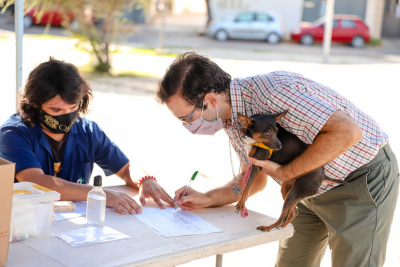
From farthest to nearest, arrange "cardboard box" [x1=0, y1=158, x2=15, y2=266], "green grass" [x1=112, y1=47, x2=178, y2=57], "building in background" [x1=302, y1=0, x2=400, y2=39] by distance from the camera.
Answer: "building in background" [x1=302, y1=0, x2=400, y2=39]
"green grass" [x1=112, y1=47, x2=178, y2=57]
"cardboard box" [x1=0, y1=158, x2=15, y2=266]

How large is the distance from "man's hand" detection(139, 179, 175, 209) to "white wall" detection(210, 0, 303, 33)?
25386 mm

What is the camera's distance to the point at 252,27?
76.1 ft

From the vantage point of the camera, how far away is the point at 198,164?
6055 millimetres

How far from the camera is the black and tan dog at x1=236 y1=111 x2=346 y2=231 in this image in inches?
81.7

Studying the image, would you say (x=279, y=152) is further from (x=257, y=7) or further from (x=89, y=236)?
(x=257, y=7)

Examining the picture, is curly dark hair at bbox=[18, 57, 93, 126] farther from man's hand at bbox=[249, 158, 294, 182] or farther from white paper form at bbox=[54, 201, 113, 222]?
man's hand at bbox=[249, 158, 294, 182]

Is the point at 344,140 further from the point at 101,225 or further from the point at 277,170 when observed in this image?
the point at 101,225

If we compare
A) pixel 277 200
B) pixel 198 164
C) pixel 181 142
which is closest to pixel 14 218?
pixel 277 200

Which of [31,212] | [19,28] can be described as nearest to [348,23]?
[19,28]

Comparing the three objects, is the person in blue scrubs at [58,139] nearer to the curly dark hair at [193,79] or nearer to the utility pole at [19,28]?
the curly dark hair at [193,79]

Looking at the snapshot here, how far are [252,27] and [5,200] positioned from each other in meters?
22.5

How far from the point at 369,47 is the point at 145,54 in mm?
11858

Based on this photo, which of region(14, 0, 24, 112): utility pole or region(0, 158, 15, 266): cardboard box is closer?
region(0, 158, 15, 266): cardboard box

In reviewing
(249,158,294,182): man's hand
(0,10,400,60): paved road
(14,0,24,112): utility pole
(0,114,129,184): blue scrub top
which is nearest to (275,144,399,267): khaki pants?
(249,158,294,182): man's hand
